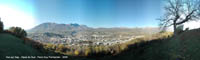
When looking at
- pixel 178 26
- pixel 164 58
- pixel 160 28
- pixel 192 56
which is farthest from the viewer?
pixel 160 28

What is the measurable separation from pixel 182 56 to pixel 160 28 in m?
7.68

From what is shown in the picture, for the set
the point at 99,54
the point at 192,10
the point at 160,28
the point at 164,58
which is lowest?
the point at 99,54

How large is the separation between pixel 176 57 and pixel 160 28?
7.85 metres

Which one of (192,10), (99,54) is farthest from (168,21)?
(99,54)

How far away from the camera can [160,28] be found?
1499 centimetres

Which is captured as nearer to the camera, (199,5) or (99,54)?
(199,5)

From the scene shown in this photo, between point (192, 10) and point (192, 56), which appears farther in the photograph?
point (192, 10)

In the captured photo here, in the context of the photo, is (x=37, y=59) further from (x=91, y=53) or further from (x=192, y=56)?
(x=192, y=56)

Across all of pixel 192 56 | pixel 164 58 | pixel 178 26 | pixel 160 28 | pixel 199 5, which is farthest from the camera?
pixel 160 28

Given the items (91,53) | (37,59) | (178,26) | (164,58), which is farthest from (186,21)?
(37,59)

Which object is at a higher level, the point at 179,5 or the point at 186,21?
the point at 179,5

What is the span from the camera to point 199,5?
1293 centimetres

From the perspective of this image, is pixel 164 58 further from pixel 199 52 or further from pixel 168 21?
pixel 168 21

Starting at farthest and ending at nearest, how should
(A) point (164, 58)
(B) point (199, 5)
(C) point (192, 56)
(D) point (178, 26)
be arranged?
(D) point (178, 26), (B) point (199, 5), (A) point (164, 58), (C) point (192, 56)
